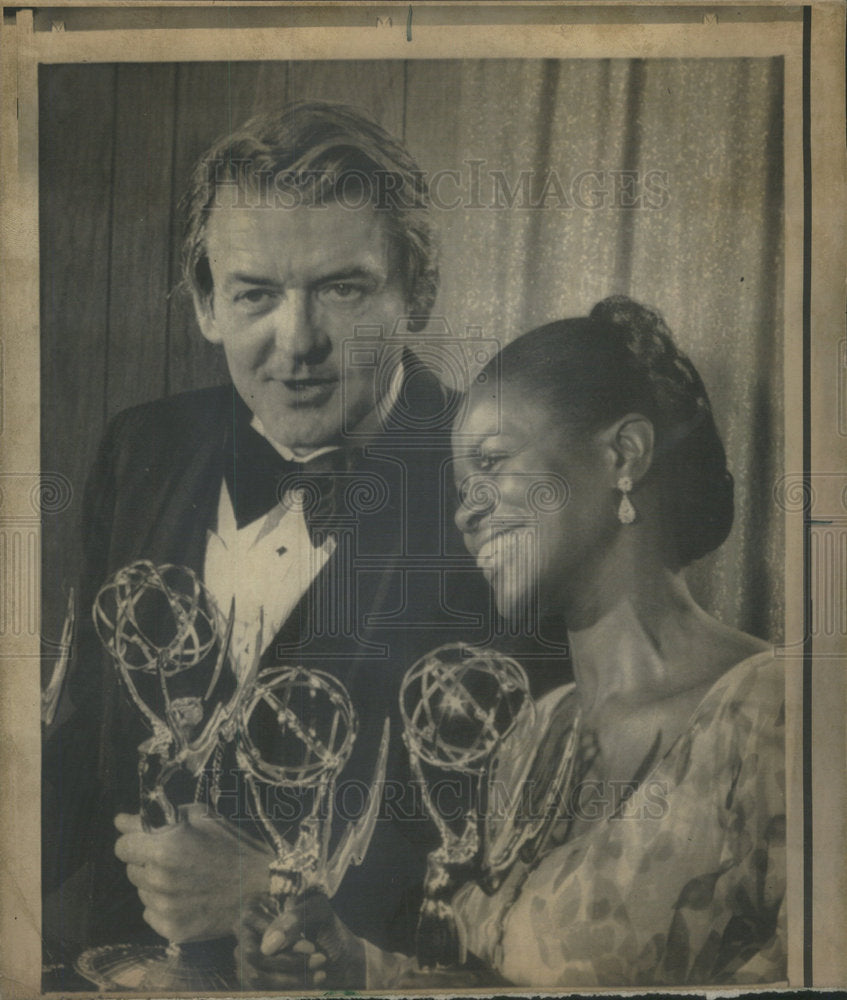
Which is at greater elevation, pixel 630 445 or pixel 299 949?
pixel 630 445

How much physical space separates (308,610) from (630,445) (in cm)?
72

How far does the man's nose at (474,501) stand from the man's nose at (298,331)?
389 millimetres

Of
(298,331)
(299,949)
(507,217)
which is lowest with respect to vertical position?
(299,949)

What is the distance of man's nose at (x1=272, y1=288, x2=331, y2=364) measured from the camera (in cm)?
163

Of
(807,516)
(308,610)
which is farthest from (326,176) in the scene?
(807,516)

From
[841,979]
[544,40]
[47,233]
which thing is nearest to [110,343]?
[47,233]

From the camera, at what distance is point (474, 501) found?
1637 millimetres

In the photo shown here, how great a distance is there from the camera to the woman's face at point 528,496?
163 cm

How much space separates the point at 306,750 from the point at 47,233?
115cm

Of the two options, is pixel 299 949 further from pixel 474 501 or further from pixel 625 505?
pixel 625 505

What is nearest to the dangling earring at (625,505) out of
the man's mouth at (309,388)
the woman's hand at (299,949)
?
the man's mouth at (309,388)

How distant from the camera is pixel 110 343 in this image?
1641 millimetres

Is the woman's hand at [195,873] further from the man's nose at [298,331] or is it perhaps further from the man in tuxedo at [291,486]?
the man's nose at [298,331]

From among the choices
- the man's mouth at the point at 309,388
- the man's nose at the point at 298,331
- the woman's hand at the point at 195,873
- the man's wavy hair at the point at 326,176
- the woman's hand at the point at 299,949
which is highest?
the man's wavy hair at the point at 326,176
